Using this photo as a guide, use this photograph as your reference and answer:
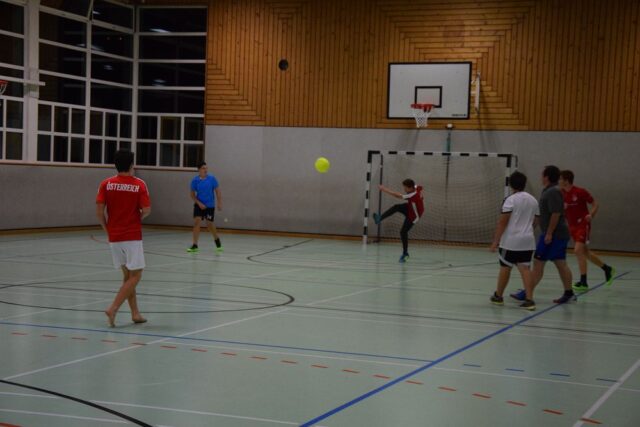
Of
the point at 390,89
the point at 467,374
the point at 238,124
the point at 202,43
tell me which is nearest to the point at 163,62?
the point at 202,43

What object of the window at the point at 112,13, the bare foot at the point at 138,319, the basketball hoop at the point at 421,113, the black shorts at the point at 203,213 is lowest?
the bare foot at the point at 138,319

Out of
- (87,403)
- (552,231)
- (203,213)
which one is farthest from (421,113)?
(87,403)

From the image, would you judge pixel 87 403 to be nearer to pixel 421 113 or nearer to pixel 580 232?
pixel 580 232

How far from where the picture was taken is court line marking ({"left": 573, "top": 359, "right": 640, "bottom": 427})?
5.85m

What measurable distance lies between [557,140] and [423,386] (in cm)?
1725

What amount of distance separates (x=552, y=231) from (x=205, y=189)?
29.9 ft

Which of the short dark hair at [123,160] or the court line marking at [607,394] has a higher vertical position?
the short dark hair at [123,160]

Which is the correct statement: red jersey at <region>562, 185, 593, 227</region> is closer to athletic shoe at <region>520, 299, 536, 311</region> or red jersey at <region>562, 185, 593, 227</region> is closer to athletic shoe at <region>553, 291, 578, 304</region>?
athletic shoe at <region>553, 291, 578, 304</region>

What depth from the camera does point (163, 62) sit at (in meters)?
26.5

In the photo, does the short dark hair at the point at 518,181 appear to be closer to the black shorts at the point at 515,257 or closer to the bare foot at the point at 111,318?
the black shorts at the point at 515,257

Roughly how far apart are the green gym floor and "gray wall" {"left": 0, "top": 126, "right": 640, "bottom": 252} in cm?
773

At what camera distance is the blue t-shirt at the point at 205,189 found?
18422mm

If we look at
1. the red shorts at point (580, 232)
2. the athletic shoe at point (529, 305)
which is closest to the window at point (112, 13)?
the red shorts at point (580, 232)

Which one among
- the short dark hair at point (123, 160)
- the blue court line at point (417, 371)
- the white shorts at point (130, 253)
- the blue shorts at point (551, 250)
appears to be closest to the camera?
the blue court line at point (417, 371)
